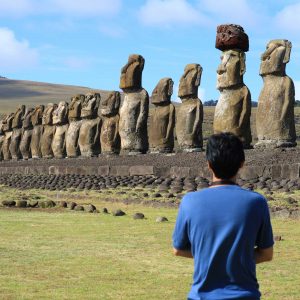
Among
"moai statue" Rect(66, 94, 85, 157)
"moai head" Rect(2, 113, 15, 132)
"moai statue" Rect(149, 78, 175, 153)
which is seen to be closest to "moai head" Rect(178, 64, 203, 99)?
"moai statue" Rect(149, 78, 175, 153)

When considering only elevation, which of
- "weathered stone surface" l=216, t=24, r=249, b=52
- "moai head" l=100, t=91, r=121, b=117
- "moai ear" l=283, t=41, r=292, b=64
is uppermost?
"weathered stone surface" l=216, t=24, r=249, b=52

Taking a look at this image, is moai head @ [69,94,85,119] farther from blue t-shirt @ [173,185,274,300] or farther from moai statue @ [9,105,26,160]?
blue t-shirt @ [173,185,274,300]

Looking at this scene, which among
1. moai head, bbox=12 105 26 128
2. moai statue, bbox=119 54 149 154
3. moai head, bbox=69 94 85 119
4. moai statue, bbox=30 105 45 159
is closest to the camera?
moai statue, bbox=119 54 149 154

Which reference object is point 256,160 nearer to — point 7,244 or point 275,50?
point 275,50

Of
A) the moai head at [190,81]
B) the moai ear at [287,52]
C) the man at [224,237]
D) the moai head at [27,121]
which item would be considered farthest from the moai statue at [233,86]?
the moai head at [27,121]

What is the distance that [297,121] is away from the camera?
70.7 metres

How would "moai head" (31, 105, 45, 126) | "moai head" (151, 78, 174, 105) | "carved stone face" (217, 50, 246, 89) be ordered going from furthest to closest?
"moai head" (31, 105, 45, 126)
"moai head" (151, 78, 174, 105)
"carved stone face" (217, 50, 246, 89)

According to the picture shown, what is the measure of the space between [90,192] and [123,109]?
8.11 metres

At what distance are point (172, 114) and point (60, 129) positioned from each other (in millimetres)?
10457

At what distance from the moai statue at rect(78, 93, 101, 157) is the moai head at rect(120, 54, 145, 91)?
3.25 metres

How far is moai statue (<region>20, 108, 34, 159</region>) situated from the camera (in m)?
37.2

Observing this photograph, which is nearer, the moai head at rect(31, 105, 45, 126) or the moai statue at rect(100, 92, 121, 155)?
the moai statue at rect(100, 92, 121, 155)

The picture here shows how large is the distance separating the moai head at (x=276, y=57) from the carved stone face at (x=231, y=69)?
102 centimetres

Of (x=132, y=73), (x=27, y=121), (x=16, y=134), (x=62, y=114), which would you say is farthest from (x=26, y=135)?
(x=132, y=73)
